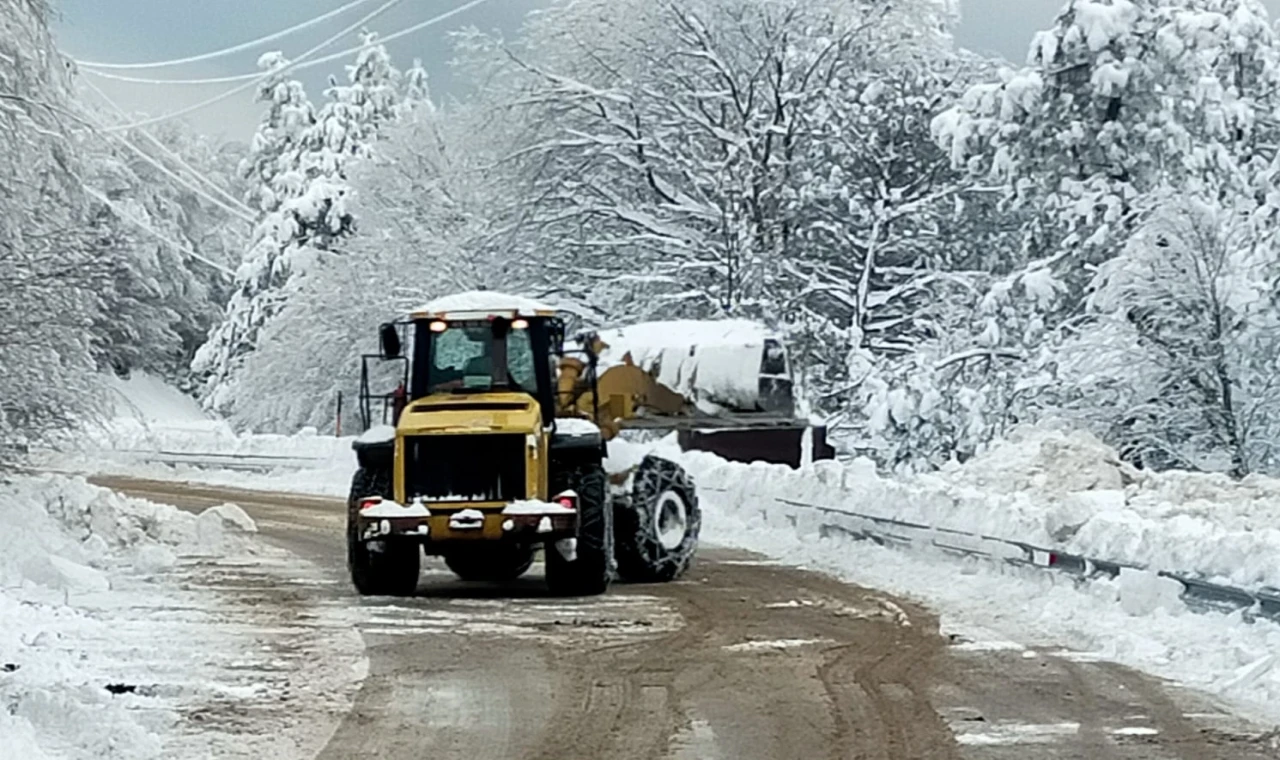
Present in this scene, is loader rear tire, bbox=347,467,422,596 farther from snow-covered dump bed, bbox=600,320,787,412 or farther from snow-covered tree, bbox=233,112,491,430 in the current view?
snow-covered tree, bbox=233,112,491,430

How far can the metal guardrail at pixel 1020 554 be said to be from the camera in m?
13.0

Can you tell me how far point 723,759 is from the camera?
30.7 ft

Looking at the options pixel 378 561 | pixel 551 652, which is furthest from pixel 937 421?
pixel 551 652

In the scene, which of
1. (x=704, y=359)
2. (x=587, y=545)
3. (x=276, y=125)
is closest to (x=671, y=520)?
(x=587, y=545)

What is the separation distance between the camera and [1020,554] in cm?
1700

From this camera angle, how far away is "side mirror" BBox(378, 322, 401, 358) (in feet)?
54.5

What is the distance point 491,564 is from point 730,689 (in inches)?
301

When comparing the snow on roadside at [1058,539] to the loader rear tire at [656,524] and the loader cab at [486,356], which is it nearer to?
the loader rear tire at [656,524]

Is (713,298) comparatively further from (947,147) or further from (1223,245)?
(1223,245)

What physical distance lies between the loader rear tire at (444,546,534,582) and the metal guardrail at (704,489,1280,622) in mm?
4062

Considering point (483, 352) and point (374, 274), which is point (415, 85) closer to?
point (374, 274)

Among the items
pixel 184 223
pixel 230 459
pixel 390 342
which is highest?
pixel 184 223

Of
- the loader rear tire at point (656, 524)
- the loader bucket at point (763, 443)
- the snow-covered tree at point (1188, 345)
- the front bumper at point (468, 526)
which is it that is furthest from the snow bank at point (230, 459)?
the front bumper at point (468, 526)

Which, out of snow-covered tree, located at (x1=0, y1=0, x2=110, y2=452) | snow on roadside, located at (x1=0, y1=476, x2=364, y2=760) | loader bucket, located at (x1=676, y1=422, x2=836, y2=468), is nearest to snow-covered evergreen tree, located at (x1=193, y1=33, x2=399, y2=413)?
loader bucket, located at (x1=676, y1=422, x2=836, y2=468)
